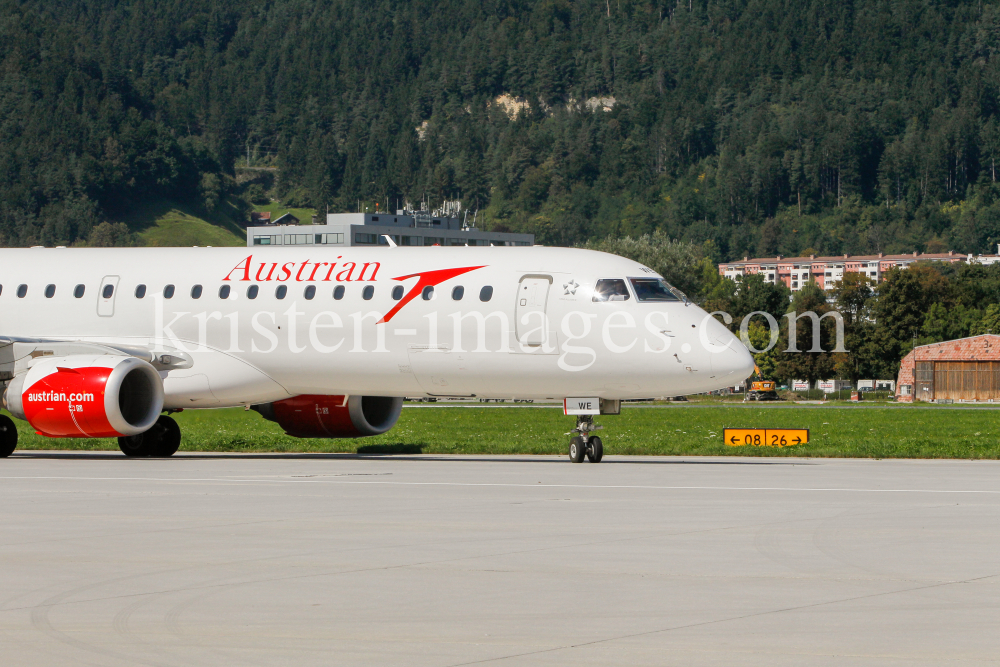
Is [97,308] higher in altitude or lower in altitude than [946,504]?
higher

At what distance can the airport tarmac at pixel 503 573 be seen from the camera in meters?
9.23

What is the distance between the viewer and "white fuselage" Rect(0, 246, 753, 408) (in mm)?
26109

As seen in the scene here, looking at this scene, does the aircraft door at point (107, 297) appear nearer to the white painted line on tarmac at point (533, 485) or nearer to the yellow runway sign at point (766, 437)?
the white painted line on tarmac at point (533, 485)

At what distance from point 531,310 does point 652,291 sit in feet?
7.35

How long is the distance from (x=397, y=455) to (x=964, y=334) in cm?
12612

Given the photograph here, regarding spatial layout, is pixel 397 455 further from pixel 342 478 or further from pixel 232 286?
pixel 342 478

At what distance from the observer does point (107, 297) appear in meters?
30.2

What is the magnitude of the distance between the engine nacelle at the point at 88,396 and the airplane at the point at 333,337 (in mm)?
35

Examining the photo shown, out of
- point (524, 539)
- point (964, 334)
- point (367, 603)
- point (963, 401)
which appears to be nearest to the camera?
point (367, 603)

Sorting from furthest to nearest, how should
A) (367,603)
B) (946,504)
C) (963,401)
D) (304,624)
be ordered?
(963,401)
(946,504)
(367,603)
(304,624)

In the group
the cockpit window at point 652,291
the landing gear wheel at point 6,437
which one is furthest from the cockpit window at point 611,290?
the landing gear wheel at point 6,437

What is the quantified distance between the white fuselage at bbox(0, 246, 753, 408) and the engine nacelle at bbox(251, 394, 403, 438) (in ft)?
3.48

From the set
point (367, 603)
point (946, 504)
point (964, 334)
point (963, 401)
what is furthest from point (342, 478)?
point (964, 334)

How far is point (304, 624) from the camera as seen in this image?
9930mm
